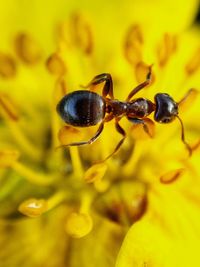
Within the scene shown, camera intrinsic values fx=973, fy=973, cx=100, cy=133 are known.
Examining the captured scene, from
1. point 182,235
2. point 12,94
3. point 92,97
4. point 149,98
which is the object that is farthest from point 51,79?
point 182,235

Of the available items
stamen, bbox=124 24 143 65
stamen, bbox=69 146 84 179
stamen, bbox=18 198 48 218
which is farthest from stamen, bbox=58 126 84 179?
stamen, bbox=124 24 143 65

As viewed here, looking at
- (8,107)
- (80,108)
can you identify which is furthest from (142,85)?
(8,107)

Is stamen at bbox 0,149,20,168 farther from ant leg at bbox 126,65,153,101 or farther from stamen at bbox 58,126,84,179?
ant leg at bbox 126,65,153,101

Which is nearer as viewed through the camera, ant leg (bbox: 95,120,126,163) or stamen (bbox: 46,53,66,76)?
ant leg (bbox: 95,120,126,163)

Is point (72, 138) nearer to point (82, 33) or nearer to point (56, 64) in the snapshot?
point (56, 64)

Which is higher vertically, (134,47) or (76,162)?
(134,47)

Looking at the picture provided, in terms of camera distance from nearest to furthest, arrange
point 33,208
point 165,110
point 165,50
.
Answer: point 33,208
point 165,110
point 165,50
